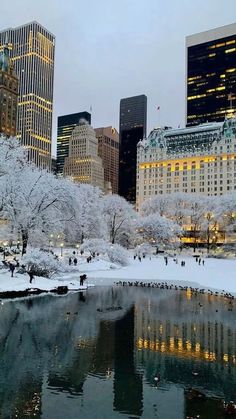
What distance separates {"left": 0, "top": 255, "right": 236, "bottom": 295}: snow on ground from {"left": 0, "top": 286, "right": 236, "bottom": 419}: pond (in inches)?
263

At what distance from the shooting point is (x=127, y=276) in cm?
5400

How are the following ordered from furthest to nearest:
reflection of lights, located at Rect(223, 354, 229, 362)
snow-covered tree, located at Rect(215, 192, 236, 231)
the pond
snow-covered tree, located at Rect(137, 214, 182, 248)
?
snow-covered tree, located at Rect(215, 192, 236, 231), snow-covered tree, located at Rect(137, 214, 182, 248), reflection of lights, located at Rect(223, 354, 229, 362), the pond

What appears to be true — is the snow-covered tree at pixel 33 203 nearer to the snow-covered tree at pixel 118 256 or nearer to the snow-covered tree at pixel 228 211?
the snow-covered tree at pixel 118 256

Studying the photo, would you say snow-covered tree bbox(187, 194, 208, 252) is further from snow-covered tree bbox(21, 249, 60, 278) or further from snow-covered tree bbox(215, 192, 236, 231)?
snow-covered tree bbox(21, 249, 60, 278)

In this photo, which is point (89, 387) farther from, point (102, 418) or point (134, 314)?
point (134, 314)

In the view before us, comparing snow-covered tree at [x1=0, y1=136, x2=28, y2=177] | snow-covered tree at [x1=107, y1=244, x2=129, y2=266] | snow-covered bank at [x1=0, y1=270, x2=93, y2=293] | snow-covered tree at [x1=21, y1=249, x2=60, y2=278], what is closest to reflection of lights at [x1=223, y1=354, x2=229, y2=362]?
snow-covered bank at [x1=0, y1=270, x2=93, y2=293]

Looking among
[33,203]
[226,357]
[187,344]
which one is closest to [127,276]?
[33,203]

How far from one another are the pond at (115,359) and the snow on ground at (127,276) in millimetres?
6690

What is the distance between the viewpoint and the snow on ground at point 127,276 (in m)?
40.2

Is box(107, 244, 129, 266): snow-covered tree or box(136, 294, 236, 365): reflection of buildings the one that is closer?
box(136, 294, 236, 365): reflection of buildings

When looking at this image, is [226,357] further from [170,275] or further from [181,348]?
[170,275]

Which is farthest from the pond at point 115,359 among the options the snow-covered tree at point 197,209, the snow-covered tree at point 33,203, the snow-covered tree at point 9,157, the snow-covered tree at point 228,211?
the snow-covered tree at point 197,209

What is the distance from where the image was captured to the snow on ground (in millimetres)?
40250

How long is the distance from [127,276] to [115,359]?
34385 millimetres
